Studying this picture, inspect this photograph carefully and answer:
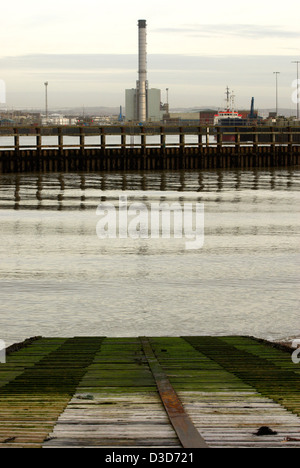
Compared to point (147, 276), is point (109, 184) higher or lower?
higher

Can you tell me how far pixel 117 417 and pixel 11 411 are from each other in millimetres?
1010

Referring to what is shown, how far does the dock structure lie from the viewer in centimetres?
627

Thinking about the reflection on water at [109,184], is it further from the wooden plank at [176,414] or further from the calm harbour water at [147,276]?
the wooden plank at [176,414]

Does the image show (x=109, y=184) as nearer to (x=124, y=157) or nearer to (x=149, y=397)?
(x=124, y=157)

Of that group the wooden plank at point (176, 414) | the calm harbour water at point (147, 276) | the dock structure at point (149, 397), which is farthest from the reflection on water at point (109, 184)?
the wooden plank at point (176, 414)

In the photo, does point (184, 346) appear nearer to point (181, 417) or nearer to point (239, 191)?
point (181, 417)

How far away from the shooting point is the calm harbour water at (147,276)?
15398mm

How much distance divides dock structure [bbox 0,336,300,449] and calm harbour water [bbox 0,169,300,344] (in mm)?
3262

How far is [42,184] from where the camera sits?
1940 inches

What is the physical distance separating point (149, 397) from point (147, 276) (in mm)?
12342

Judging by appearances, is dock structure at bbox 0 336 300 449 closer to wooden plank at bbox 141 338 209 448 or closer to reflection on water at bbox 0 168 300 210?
wooden plank at bbox 141 338 209 448

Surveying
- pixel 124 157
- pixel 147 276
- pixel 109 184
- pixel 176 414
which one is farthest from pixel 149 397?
pixel 124 157

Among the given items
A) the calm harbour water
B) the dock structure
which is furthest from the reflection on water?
the dock structure

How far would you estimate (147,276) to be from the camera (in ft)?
65.9
